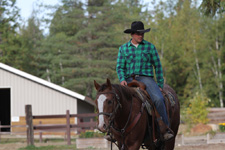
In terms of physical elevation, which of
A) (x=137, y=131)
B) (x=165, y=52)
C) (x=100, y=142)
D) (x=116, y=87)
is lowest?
(x=100, y=142)

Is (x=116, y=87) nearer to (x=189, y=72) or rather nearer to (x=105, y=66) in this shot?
(x=105, y=66)

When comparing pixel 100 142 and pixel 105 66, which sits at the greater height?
pixel 105 66

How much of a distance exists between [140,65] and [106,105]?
140 cm

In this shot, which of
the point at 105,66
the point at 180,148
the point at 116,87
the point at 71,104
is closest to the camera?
the point at 116,87

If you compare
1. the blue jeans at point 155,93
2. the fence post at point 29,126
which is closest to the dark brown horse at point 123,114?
the blue jeans at point 155,93

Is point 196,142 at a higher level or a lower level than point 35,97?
lower

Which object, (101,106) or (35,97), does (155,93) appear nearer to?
(101,106)

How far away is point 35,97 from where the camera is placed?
25.5 m

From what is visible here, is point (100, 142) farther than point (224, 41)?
No

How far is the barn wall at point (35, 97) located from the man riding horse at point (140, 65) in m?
18.5

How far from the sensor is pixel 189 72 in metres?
44.3

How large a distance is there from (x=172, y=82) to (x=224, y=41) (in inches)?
309

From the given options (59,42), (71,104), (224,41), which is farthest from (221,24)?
(71,104)

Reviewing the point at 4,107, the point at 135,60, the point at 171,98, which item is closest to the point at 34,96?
the point at 4,107
